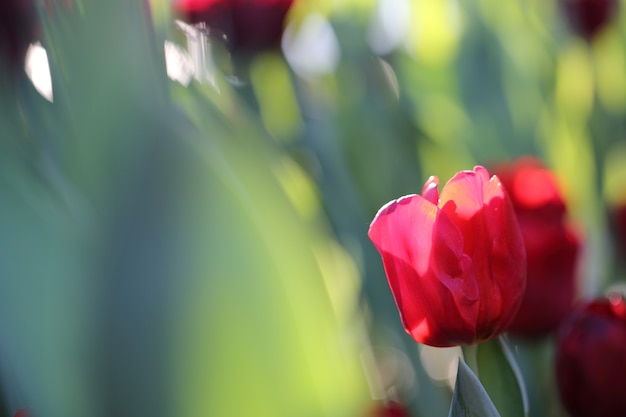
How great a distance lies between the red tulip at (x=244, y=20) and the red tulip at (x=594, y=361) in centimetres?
45

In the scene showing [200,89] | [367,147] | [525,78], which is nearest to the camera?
[200,89]

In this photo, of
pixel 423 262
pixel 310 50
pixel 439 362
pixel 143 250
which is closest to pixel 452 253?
pixel 423 262

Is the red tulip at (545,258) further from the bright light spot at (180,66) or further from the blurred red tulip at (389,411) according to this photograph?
the bright light spot at (180,66)

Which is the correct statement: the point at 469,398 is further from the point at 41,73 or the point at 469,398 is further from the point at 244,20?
the point at 244,20

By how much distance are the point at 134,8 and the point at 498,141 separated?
0.73 m

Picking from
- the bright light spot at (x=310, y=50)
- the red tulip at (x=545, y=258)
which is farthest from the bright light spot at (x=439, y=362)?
the bright light spot at (x=310, y=50)

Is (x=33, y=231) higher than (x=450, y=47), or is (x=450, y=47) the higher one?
(x=33, y=231)

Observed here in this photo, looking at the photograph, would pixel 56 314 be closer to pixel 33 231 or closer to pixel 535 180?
pixel 33 231

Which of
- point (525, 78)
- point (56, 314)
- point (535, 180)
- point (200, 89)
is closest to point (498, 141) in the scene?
point (525, 78)

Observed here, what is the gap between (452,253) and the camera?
26 centimetres

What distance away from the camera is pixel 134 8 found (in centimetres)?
17

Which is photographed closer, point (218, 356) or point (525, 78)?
point (218, 356)

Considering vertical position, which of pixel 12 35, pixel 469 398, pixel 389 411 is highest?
pixel 12 35

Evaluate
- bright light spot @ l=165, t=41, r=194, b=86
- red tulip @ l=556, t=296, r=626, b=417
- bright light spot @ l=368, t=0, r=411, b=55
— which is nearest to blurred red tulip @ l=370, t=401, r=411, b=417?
red tulip @ l=556, t=296, r=626, b=417
